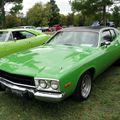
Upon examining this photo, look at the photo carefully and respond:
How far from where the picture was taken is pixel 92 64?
462 centimetres

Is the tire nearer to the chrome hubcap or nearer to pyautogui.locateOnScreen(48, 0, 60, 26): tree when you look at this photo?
the chrome hubcap

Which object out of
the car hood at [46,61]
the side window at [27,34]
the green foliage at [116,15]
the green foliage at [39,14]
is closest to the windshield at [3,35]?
the side window at [27,34]

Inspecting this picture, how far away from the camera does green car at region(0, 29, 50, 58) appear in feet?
24.5

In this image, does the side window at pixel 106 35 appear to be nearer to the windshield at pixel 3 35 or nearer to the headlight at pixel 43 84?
the headlight at pixel 43 84

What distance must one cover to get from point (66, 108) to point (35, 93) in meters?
0.81

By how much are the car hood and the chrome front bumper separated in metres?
0.27

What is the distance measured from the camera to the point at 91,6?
1074 inches

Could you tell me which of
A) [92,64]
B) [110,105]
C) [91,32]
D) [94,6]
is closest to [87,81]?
[92,64]

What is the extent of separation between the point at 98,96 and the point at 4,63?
208 cm

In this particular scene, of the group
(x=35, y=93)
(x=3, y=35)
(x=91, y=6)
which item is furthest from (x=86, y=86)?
(x=91, y=6)

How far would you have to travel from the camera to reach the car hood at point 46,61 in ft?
12.7

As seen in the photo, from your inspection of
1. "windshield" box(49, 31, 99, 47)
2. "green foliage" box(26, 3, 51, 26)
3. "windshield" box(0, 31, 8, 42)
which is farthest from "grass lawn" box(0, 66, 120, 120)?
"green foliage" box(26, 3, 51, 26)

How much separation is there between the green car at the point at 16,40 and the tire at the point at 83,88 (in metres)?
3.70

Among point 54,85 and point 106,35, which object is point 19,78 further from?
point 106,35
